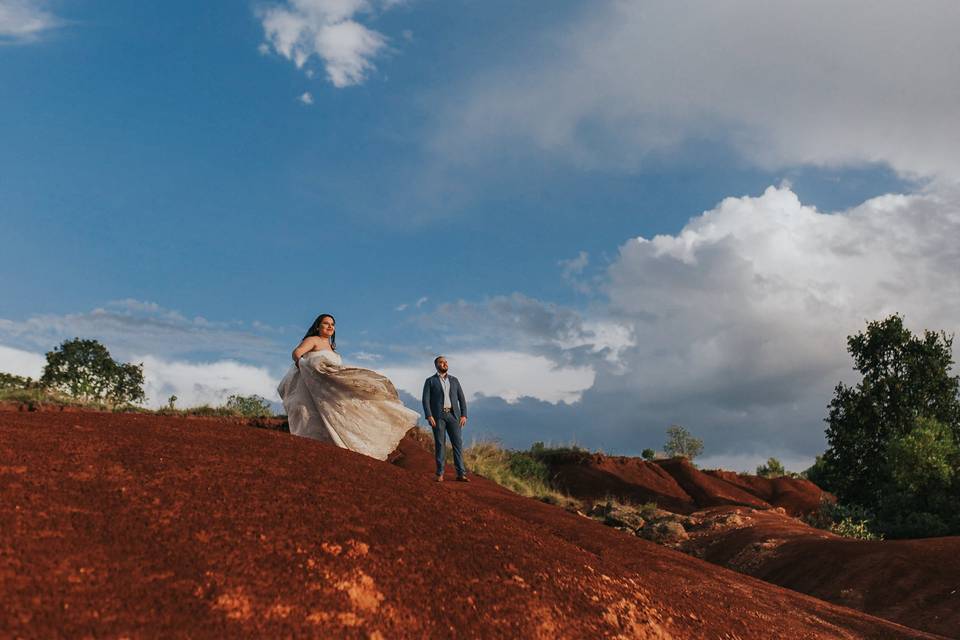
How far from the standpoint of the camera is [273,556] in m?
4.35

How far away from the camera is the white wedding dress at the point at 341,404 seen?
32.1 ft

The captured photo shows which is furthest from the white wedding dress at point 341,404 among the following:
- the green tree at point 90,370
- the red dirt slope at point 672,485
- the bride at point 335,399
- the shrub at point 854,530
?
the green tree at point 90,370

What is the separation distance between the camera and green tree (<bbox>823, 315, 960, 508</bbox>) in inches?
989

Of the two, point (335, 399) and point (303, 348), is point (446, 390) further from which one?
point (303, 348)

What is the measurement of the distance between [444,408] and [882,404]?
65.2 ft

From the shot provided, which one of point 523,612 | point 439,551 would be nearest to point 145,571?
point 439,551

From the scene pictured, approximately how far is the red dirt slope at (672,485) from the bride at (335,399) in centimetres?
1966

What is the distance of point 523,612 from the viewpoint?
4.53 meters

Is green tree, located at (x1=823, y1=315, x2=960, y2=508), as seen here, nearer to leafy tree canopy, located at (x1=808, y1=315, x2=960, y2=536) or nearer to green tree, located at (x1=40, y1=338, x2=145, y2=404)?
leafy tree canopy, located at (x1=808, y1=315, x2=960, y2=536)

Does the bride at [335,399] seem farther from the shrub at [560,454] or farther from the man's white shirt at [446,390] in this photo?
the shrub at [560,454]

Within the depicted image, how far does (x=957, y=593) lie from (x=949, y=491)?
12.1 m

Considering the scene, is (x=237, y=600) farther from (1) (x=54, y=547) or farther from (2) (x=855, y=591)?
(2) (x=855, y=591)

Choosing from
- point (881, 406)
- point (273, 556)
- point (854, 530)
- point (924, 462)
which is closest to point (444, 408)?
point (273, 556)

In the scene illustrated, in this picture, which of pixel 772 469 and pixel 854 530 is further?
pixel 772 469
